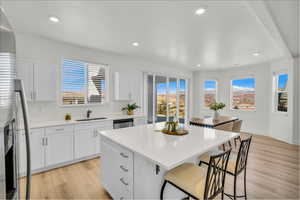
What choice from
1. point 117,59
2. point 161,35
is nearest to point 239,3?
point 161,35

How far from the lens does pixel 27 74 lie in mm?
2711

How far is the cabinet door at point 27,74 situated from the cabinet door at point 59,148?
92 cm

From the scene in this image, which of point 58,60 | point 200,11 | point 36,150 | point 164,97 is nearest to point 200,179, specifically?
point 200,11

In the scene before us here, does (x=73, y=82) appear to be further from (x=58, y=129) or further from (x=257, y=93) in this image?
(x=257, y=93)

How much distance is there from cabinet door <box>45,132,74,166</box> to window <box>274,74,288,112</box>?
646cm

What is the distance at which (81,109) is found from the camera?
3674 millimetres

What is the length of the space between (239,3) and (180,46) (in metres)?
1.80

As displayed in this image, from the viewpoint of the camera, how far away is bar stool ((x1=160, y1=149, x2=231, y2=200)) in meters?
1.21

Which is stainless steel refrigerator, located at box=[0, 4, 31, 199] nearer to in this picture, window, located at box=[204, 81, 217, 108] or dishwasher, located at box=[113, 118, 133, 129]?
dishwasher, located at box=[113, 118, 133, 129]

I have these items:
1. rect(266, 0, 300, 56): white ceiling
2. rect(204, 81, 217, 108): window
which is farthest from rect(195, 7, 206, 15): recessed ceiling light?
rect(204, 81, 217, 108): window

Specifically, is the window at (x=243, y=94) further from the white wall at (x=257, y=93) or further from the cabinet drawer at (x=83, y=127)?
the cabinet drawer at (x=83, y=127)

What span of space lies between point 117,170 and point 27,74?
2.58 metres

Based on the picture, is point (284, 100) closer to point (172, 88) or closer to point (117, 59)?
point (172, 88)

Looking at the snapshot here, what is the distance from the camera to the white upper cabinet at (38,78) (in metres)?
2.67
